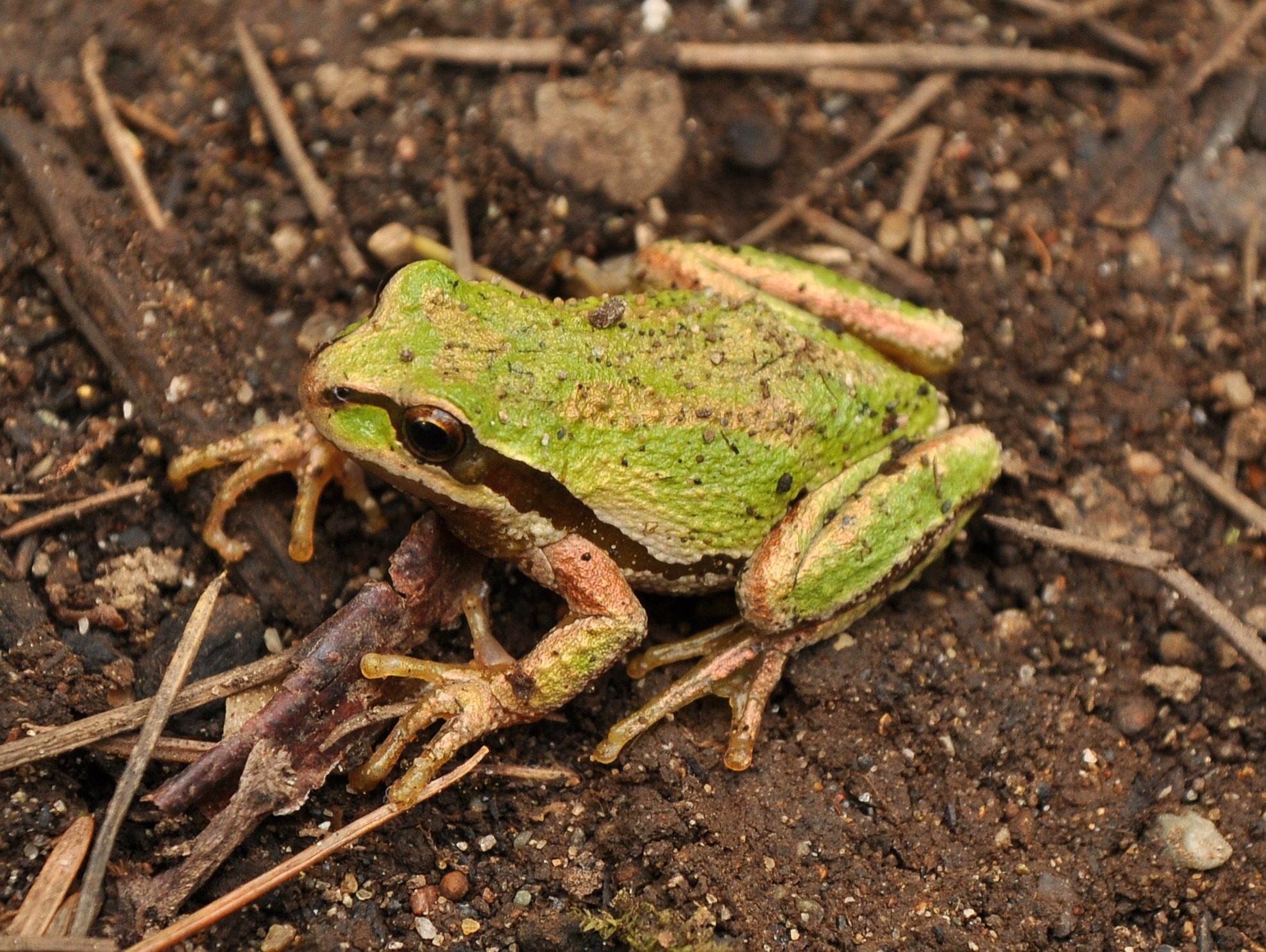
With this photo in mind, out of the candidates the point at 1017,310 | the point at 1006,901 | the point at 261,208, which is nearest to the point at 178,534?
the point at 261,208

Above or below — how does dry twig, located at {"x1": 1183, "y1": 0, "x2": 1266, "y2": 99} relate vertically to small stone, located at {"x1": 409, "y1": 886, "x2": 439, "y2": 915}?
above

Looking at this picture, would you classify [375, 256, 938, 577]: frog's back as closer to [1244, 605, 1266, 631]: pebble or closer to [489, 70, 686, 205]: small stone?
[489, 70, 686, 205]: small stone

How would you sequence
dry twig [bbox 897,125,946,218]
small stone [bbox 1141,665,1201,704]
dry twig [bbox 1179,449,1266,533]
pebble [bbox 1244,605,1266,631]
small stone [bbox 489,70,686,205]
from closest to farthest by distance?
small stone [bbox 1141,665,1201,704] < pebble [bbox 1244,605,1266,631] < dry twig [bbox 1179,449,1266,533] < small stone [bbox 489,70,686,205] < dry twig [bbox 897,125,946,218]

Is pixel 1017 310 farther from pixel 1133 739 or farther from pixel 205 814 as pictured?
pixel 205 814

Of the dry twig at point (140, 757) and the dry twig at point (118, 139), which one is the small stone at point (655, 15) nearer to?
the dry twig at point (118, 139)

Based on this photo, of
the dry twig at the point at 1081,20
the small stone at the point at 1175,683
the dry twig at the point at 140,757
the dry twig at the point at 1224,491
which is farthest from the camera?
the dry twig at the point at 1081,20

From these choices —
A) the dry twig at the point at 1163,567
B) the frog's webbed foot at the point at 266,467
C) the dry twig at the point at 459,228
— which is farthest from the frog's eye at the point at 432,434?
the dry twig at the point at 1163,567

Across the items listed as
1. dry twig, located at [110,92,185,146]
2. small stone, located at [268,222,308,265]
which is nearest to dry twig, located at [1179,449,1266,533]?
small stone, located at [268,222,308,265]
